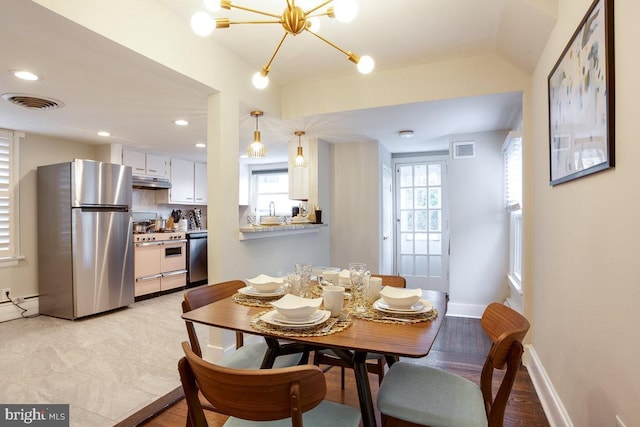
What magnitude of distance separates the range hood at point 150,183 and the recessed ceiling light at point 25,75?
2.50 m

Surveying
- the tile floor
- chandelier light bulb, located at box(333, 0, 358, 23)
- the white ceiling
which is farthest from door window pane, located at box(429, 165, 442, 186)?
chandelier light bulb, located at box(333, 0, 358, 23)

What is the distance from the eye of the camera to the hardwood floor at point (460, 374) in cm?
193

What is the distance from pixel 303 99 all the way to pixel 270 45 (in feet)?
2.63

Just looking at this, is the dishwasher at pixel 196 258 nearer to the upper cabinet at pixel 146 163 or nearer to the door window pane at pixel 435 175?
the upper cabinet at pixel 146 163

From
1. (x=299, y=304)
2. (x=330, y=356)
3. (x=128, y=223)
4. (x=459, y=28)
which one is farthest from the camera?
(x=128, y=223)

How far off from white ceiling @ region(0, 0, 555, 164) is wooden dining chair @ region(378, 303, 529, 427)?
1.71 metres

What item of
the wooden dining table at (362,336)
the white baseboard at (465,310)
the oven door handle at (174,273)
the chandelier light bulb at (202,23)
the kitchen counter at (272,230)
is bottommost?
the white baseboard at (465,310)

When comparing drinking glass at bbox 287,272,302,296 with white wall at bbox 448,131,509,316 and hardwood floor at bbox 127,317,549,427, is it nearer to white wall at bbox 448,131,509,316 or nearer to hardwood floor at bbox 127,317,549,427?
hardwood floor at bbox 127,317,549,427

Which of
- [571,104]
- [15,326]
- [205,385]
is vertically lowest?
[15,326]

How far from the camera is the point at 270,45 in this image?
2549 mm

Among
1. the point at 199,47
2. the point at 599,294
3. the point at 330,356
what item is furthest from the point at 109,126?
the point at 599,294

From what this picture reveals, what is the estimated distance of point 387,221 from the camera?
4.87m

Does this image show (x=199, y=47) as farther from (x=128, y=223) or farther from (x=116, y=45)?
(x=128, y=223)

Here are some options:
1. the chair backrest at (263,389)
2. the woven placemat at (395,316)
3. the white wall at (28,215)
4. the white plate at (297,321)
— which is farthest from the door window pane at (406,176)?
the white wall at (28,215)
